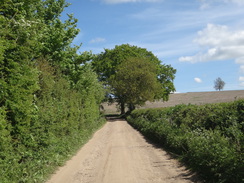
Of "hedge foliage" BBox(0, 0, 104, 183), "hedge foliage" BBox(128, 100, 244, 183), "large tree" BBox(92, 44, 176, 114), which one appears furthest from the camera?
"large tree" BBox(92, 44, 176, 114)

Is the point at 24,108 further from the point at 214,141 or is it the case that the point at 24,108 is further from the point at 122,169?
the point at 214,141

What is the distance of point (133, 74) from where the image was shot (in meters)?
43.7

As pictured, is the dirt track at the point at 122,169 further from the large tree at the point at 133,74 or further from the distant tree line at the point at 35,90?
the large tree at the point at 133,74

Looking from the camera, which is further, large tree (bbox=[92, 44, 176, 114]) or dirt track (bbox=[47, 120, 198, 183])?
large tree (bbox=[92, 44, 176, 114])

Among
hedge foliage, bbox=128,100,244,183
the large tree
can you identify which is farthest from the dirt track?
the large tree

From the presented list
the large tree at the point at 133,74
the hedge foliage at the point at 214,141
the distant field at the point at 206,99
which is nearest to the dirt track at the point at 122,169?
the hedge foliage at the point at 214,141

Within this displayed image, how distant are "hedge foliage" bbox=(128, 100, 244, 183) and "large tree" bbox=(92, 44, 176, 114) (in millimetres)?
28569

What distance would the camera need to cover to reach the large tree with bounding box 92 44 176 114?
144ft

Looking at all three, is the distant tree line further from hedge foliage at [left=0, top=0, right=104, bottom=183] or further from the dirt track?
the dirt track

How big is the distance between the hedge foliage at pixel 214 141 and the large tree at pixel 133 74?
28569mm

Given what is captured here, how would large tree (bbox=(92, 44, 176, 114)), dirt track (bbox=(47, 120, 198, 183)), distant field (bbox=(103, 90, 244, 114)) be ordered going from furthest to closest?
distant field (bbox=(103, 90, 244, 114))
large tree (bbox=(92, 44, 176, 114))
dirt track (bbox=(47, 120, 198, 183))

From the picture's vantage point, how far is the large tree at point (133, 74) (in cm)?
4375

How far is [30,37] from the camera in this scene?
8812 millimetres

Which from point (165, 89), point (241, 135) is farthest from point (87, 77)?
point (165, 89)
